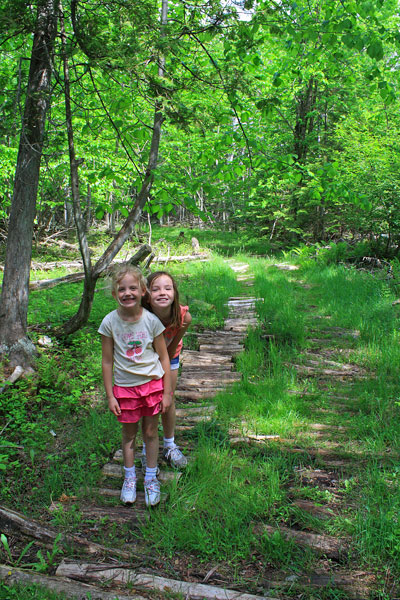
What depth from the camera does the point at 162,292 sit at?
2977 millimetres

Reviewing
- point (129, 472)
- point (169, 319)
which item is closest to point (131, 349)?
point (169, 319)

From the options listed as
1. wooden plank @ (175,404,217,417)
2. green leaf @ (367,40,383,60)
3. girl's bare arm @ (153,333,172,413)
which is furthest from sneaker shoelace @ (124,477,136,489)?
green leaf @ (367,40,383,60)

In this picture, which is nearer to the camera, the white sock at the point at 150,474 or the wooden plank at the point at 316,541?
the wooden plank at the point at 316,541

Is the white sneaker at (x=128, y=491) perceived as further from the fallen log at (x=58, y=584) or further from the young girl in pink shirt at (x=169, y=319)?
the fallen log at (x=58, y=584)

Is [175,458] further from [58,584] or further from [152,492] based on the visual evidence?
[58,584]

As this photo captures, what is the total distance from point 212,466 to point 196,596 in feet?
3.37

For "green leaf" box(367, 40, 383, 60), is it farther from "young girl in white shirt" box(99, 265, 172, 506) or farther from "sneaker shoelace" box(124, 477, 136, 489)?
"sneaker shoelace" box(124, 477, 136, 489)

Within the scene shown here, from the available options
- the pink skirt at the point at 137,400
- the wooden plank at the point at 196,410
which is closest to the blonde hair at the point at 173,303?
the pink skirt at the point at 137,400

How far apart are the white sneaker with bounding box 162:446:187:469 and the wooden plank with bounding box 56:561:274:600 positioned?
0.98 metres

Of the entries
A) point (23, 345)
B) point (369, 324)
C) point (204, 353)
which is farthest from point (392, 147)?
point (23, 345)

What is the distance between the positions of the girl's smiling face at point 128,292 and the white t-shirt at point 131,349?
6.0 inches

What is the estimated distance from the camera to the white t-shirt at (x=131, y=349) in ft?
9.31

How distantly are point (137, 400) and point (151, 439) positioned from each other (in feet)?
1.14

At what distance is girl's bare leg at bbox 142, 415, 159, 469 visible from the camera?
2912mm
